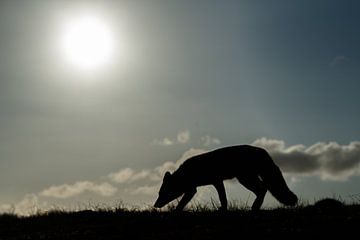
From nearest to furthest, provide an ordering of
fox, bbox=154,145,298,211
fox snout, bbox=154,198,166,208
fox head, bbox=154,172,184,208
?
fox, bbox=154,145,298,211 → fox head, bbox=154,172,184,208 → fox snout, bbox=154,198,166,208

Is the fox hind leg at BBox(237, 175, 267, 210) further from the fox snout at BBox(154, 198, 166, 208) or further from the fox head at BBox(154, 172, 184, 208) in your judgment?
the fox snout at BBox(154, 198, 166, 208)

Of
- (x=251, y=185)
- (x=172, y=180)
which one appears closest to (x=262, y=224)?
(x=251, y=185)

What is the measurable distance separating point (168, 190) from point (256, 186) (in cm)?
363

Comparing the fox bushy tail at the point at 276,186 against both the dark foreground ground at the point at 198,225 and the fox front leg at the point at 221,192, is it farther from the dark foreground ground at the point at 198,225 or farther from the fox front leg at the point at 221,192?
the dark foreground ground at the point at 198,225

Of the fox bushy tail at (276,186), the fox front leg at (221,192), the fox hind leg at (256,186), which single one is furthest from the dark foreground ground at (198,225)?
the fox bushy tail at (276,186)

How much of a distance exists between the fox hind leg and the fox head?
2.84 meters

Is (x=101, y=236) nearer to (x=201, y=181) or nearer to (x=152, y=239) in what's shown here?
(x=152, y=239)

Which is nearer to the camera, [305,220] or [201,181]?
[305,220]

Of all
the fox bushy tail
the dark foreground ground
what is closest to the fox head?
the fox bushy tail

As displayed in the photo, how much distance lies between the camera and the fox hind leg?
14602mm

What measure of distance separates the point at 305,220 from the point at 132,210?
5.74 m

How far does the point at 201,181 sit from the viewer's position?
16250 millimetres

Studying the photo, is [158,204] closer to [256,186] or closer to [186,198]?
[186,198]

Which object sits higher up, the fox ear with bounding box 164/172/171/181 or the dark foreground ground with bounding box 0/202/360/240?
the fox ear with bounding box 164/172/171/181
